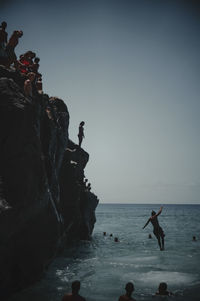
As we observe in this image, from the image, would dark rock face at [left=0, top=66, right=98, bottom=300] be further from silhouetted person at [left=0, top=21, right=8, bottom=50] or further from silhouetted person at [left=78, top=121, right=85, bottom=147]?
silhouetted person at [left=78, top=121, right=85, bottom=147]

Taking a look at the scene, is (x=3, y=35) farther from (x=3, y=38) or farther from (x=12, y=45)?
(x=12, y=45)

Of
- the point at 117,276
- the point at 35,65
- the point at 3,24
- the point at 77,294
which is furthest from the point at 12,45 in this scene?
the point at 117,276

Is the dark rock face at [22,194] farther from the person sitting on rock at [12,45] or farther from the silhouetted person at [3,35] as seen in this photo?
the silhouetted person at [3,35]

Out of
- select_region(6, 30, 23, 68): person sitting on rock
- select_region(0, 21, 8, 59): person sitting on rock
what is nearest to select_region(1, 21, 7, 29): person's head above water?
select_region(0, 21, 8, 59): person sitting on rock

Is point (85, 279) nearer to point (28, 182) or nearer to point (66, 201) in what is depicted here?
point (28, 182)

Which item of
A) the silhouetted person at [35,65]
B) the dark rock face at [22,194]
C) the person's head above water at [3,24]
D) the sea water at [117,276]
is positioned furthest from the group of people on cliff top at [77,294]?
the silhouetted person at [35,65]

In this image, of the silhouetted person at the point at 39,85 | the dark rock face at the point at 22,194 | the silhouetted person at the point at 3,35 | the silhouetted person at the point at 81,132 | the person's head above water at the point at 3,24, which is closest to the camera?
the dark rock face at the point at 22,194

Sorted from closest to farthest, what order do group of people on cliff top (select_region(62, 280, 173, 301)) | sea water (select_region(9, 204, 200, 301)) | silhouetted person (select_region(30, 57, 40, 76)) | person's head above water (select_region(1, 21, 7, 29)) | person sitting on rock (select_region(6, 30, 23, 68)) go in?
group of people on cliff top (select_region(62, 280, 173, 301)) < sea water (select_region(9, 204, 200, 301)) < person's head above water (select_region(1, 21, 7, 29)) < person sitting on rock (select_region(6, 30, 23, 68)) < silhouetted person (select_region(30, 57, 40, 76))

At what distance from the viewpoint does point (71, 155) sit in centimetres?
2833

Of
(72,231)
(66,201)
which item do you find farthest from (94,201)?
(66,201)

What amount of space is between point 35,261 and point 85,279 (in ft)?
12.3

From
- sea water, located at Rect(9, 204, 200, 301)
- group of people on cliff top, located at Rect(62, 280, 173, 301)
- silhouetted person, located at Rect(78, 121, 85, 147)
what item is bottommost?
sea water, located at Rect(9, 204, 200, 301)

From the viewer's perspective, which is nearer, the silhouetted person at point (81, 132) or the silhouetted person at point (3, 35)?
the silhouetted person at point (3, 35)

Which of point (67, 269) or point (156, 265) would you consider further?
point (156, 265)
